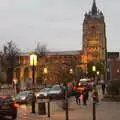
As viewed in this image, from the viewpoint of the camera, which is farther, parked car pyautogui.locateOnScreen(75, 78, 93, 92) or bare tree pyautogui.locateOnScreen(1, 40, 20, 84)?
bare tree pyautogui.locateOnScreen(1, 40, 20, 84)

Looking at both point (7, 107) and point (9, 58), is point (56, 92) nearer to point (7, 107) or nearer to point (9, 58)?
point (7, 107)

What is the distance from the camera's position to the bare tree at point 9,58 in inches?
4793

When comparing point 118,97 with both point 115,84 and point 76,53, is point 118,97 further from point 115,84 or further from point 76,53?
point 76,53

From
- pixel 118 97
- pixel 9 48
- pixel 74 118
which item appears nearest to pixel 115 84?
pixel 118 97

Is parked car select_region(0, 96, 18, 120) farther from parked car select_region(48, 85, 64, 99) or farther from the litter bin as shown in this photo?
parked car select_region(48, 85, 64, 99)

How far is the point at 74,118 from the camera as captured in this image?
90.3ft

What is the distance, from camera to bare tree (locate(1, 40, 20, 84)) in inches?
4793

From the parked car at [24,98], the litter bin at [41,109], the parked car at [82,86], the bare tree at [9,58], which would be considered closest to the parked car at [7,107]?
the litter bin at [41,109]

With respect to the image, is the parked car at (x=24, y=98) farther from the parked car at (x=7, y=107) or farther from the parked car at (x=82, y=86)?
the parked car at (x=7, y=107)

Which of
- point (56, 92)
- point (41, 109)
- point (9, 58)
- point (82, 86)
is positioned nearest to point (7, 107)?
point (41, 109)

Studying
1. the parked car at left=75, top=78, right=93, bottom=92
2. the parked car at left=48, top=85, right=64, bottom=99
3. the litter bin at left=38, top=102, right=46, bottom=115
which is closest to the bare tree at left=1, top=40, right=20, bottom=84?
the parked car at left=75, top=78, right=93, bottom=92

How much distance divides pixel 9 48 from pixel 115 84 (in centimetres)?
7545

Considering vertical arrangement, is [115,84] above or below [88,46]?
below

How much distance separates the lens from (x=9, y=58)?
122m
